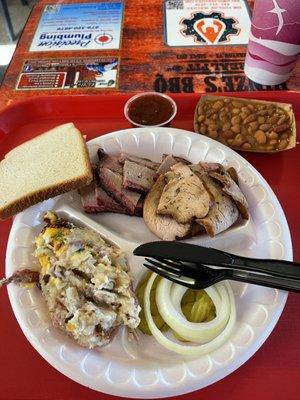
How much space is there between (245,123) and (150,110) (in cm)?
45

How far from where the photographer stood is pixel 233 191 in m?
1.54

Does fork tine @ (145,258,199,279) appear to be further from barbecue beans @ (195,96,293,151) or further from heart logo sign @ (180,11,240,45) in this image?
heart logo sign @ (180,11,240,45)

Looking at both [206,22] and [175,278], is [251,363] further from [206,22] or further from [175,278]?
[206,22]

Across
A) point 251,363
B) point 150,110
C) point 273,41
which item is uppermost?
point 273,41

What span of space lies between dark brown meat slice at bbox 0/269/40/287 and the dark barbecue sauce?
2.79ft

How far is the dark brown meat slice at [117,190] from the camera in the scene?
1637 millimetres

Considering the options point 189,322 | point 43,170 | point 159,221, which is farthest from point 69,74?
point 189,322

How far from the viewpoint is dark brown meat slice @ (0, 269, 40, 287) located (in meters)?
1.42

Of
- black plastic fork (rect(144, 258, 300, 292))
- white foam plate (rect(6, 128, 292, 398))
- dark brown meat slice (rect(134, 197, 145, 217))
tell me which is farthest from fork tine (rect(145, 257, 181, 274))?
dark brown meat slice (rect(134, 197, 145, 217))

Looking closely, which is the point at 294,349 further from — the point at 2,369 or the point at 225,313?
the point at 2,369

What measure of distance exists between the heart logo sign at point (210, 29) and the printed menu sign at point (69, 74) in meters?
0.56

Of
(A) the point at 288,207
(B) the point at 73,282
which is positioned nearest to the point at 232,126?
(A) the point at 288,207

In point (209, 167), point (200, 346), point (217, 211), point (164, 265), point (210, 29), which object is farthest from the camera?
point (210, 29)

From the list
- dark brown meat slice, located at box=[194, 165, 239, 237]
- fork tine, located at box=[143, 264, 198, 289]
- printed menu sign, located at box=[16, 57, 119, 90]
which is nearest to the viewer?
fork tine, located at box=[143, 264, 198, 289]
